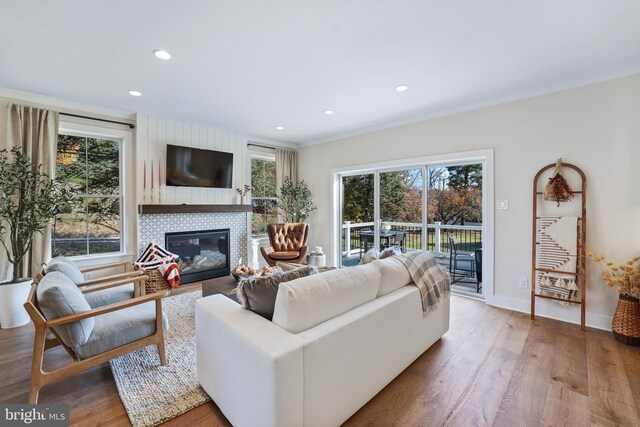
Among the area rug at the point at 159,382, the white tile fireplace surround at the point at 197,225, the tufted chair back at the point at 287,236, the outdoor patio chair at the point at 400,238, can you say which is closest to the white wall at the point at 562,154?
the outdoor patio chair at the point at 400,238

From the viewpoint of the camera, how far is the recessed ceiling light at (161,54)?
2.48 metres

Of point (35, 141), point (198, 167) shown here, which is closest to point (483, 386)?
point (198, 167)

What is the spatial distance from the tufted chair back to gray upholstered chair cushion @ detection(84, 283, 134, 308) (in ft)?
8.02

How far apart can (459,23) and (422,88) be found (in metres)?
1.17

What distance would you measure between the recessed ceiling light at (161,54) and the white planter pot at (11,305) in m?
2.79

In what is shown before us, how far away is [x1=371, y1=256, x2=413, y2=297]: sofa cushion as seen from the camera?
210 centimetres

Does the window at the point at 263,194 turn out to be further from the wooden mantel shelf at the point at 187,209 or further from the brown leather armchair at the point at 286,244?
the brown leather armchair at the point at 286,244

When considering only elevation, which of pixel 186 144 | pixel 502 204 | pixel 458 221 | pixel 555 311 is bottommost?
pixel 555 311

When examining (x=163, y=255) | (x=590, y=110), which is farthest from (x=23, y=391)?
(x=590, y=110)

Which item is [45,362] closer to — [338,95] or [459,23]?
[338,95]

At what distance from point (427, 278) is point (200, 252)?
383cm

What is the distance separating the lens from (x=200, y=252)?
4871 mm

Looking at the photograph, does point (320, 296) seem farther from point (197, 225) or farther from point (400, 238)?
point (197, 225)

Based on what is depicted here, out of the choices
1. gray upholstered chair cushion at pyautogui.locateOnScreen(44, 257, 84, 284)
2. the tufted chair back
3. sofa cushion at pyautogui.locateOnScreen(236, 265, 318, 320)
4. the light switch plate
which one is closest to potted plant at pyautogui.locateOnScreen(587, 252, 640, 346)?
the light switch plate
